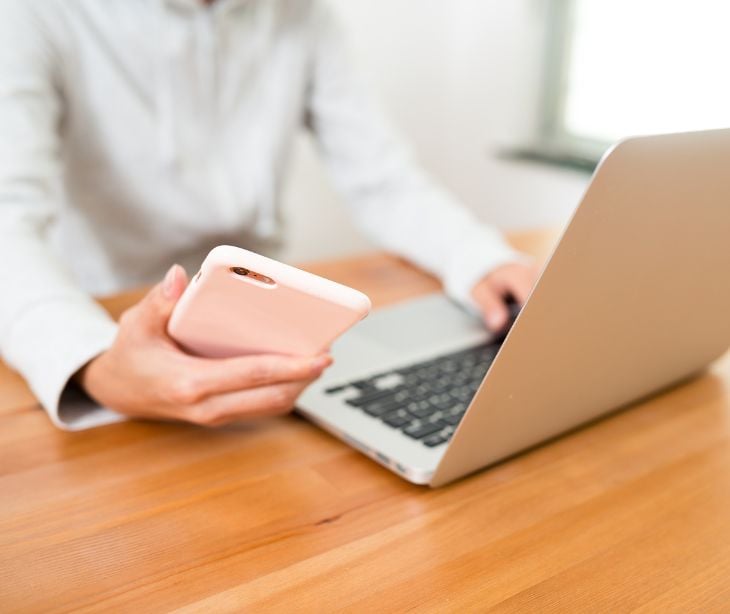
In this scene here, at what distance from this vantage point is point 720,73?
5.65 feet

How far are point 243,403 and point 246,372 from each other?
1.4 inches

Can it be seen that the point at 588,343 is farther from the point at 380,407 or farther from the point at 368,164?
the point at 368,164

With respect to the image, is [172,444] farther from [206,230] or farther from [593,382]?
[206,230]

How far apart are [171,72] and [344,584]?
86 centimetres

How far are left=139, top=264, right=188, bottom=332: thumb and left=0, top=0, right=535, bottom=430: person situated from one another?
2.8 inches

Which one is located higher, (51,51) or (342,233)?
(51,51)

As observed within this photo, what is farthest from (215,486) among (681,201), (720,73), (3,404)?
(720,73)

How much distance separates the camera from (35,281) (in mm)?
671

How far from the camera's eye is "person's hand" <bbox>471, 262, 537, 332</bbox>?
865mm

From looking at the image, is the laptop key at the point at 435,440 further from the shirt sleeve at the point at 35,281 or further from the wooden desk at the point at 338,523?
the shirt sleeve at the point at 35,281

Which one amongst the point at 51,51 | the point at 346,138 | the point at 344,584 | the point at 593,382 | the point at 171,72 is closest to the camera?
the point at 344,584

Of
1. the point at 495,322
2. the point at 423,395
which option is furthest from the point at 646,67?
the point at 423,395

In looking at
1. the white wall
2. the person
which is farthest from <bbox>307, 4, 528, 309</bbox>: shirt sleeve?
the white wall

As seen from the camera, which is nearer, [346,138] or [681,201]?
[681,201]
